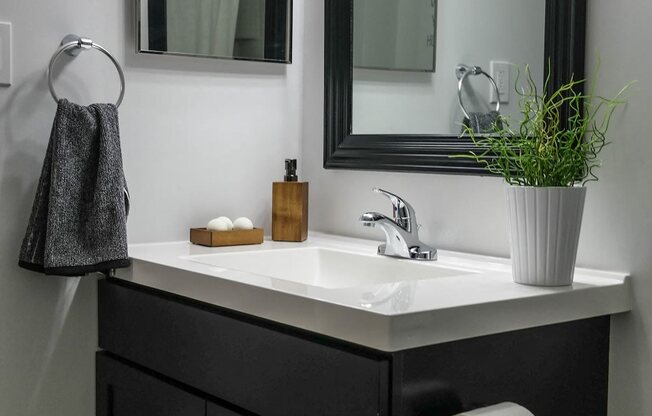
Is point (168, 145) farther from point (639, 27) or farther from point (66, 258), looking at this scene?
point (639, 27)

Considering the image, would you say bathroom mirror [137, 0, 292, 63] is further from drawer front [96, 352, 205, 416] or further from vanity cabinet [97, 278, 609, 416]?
drawer front [96, 352, 205, 416]

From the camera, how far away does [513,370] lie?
50.5 inches

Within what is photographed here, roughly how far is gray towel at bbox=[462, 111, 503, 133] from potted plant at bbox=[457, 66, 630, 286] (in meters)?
0.13

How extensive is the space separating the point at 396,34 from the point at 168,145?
1.80 feet

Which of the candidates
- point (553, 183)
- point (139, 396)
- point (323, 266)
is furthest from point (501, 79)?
point (139, 396)

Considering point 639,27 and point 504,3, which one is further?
point 504,3

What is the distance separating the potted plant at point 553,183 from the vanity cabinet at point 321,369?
11 centimetres

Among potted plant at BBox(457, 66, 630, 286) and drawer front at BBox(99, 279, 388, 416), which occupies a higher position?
potted plant at BBox(457, 66, 630, 286)

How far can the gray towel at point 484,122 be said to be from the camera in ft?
5.22

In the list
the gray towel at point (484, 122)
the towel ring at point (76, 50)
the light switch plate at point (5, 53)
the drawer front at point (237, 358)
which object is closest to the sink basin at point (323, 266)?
the drawer front at point (237, 358)

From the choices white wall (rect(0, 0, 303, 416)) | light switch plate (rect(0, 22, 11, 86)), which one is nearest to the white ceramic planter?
white wall (rect(0, 0, 303, 416))

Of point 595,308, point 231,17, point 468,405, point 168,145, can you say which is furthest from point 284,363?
point 231,17

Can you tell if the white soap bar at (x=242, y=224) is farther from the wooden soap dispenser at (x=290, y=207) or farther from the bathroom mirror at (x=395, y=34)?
the bathroom mirror at (x=395, y=34)

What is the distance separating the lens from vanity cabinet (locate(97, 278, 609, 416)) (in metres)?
1.16
